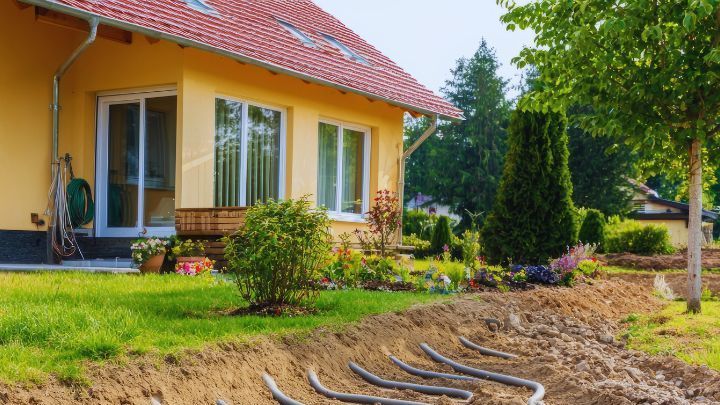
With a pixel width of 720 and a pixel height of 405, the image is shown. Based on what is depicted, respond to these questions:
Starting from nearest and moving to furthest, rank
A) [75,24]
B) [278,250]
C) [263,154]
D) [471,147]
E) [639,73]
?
1. [278,250]
2. [639,73]
3. [75,24]
4. [263,154]
5. [471,147]

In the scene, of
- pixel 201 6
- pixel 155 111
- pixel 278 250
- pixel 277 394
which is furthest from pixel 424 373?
pixel 201 6

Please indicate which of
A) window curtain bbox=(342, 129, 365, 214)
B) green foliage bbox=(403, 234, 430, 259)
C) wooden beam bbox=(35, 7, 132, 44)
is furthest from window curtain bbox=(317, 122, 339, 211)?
green foliage bbox=(403, 234, 430, 259)

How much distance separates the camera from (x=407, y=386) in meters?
4.89

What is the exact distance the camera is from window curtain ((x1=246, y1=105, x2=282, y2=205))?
1157 centimetres

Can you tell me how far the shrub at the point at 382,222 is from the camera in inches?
479

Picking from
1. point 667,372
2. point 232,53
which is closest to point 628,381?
point 667,372

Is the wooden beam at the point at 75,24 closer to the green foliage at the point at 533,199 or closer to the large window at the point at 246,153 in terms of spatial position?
the large window at the point at 246,153

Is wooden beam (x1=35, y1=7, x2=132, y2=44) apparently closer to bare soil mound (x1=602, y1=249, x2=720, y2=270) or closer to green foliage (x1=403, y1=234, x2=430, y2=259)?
green foliage (x1=403, y1=234, x2=430, y2=259)

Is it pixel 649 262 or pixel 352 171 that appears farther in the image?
pixel 649 262

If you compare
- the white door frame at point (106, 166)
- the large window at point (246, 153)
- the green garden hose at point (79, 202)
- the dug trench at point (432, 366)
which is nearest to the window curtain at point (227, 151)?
the large window at point (246, 153)

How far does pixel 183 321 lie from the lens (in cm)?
527

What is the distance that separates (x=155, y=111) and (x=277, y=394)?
23.8 feet

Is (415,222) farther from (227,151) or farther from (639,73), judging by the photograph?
(639,73)

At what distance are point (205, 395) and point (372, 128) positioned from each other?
10075 millimetres
